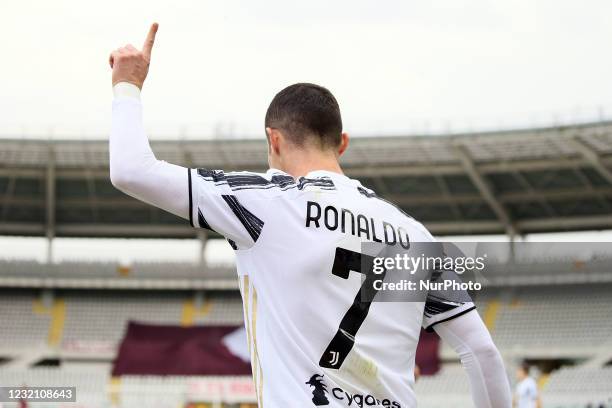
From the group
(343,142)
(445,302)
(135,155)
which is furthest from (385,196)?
(135,155)

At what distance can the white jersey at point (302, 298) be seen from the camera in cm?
198

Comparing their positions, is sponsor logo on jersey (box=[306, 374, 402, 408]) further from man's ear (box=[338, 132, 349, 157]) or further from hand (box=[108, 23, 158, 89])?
hand (box=[108, 23, 158, 89])

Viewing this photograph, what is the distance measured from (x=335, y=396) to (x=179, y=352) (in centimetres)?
2928

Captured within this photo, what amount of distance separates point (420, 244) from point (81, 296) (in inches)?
1362

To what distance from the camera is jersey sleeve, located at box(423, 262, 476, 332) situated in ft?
7.21

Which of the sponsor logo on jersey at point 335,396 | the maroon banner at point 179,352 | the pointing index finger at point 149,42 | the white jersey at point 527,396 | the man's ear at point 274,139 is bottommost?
the sponsor logo on jersey at point 335,396

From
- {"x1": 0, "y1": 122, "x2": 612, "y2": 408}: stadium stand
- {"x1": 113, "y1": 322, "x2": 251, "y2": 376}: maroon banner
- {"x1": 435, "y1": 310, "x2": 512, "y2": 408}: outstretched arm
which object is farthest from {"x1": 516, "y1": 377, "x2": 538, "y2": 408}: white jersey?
{"x1": 113, "y1": 322, "x2": 251, "y2": 376}: maroon banner

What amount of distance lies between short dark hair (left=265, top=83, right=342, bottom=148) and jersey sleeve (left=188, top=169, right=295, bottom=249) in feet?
0.72

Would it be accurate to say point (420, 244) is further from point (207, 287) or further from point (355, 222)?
point (207, 287)

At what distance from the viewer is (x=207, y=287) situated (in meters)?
34.6

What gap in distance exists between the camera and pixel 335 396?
1983mm

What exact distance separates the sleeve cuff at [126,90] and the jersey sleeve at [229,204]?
8.8 inches

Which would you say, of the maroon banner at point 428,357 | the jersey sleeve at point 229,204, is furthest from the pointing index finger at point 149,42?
the maroon banner at point 428,357

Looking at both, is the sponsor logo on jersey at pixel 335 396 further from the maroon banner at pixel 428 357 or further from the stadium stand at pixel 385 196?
the maroon banner at pixel 428 357
